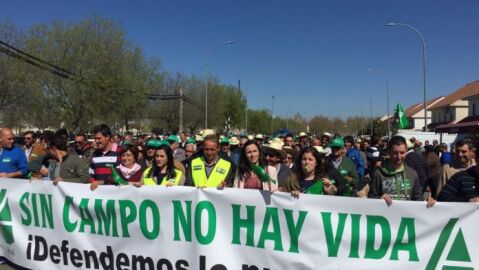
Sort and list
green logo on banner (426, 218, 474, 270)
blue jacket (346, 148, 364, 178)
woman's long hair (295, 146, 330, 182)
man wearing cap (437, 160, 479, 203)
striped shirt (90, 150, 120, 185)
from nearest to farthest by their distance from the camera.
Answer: green logo on banner (426, 218, 474, 270)
man wearing cap (437, 160, 479, 203)
woman's long hair (295, 146, 330, 182)
striped shirt (90, 150, 120, 185)
blue jacket (346, 148, 364, 178)

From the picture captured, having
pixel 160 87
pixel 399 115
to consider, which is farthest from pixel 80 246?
pixel 160 87

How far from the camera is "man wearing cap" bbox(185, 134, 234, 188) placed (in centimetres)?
487

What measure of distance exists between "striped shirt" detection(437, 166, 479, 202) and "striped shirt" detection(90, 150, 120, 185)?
3.80 meters

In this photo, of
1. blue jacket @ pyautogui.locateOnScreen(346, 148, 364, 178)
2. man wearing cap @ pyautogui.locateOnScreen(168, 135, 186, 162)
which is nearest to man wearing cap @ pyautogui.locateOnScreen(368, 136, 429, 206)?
blue jacket @ pyautogui.locateOnScreen(346, 148, 364, 178)

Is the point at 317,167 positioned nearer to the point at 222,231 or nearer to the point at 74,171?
the point at 222,231

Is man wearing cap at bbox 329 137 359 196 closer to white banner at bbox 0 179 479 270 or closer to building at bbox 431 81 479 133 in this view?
white banner at bbox 0 179 479 270

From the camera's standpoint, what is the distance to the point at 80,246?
190 inches

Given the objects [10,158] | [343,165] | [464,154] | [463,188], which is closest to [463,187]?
[463,188]

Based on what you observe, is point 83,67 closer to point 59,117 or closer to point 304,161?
point 59,117

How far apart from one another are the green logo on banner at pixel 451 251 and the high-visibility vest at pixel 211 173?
2230 mm

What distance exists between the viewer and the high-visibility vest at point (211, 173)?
4848 mm

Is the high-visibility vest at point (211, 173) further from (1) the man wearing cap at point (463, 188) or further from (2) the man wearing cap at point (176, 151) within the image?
(2) the man wearing cap at point (176, 151)

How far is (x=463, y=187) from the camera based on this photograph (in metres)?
3.99

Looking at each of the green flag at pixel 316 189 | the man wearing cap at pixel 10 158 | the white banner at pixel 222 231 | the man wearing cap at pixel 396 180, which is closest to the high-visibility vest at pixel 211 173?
the white banner at pixel 222 231
